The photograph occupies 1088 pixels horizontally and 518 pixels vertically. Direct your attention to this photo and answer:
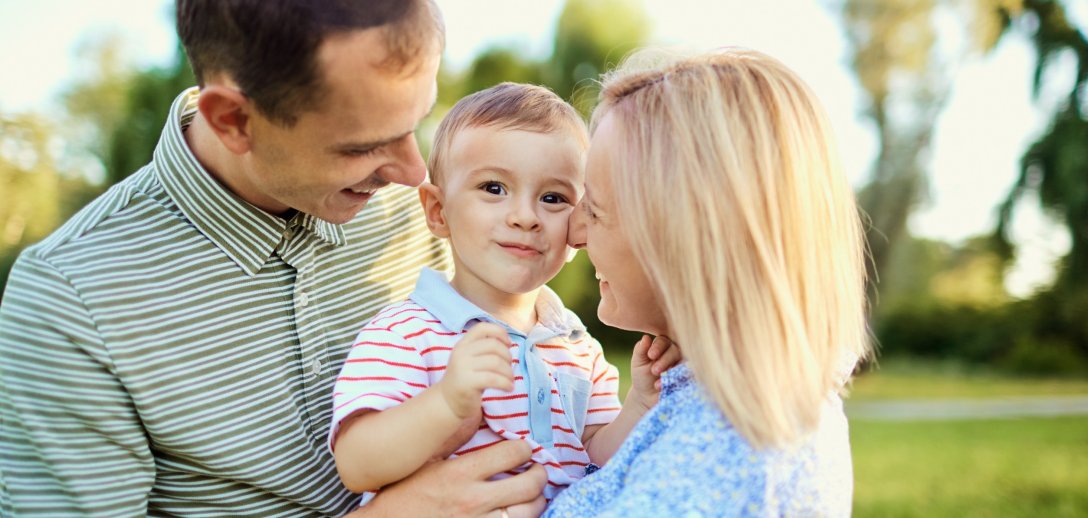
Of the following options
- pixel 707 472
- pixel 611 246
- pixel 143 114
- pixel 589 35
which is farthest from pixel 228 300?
pixel 589 35

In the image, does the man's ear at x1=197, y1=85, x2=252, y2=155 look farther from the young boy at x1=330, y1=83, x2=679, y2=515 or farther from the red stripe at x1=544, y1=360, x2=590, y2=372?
the red stripe at x1=544, y1=360, x2=590, y2=372

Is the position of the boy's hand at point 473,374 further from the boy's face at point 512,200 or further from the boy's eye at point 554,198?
the boy's eye at point 554,198

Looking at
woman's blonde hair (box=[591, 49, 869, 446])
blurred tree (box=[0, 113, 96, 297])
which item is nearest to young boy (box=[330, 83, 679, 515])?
woman's blonde hair (box=[591, 49, 869, 446])

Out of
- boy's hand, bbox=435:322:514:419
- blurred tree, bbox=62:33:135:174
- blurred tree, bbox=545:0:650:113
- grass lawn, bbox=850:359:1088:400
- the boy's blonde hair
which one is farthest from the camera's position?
blurred tree, bbox=545:0:650:113

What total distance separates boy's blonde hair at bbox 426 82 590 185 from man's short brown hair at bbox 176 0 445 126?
0.79ft

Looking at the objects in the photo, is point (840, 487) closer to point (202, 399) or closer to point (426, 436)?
point (426, 436)

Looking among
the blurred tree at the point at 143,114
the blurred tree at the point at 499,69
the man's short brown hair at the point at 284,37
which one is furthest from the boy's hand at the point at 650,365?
the blurred tree at the point at 499,69

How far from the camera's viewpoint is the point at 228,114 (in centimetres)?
211

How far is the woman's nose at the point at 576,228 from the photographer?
2.25 meters

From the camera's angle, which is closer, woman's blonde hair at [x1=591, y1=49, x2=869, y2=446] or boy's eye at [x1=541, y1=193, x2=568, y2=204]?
woman's blonde hair at [x1=591, y1=49, x2=869, y2=446]

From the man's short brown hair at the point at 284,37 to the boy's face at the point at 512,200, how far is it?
299 mm

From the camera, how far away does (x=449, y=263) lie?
9.54ft

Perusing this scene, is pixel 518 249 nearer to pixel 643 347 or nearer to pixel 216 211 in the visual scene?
pixel 643 347

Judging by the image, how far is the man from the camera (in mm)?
1974
